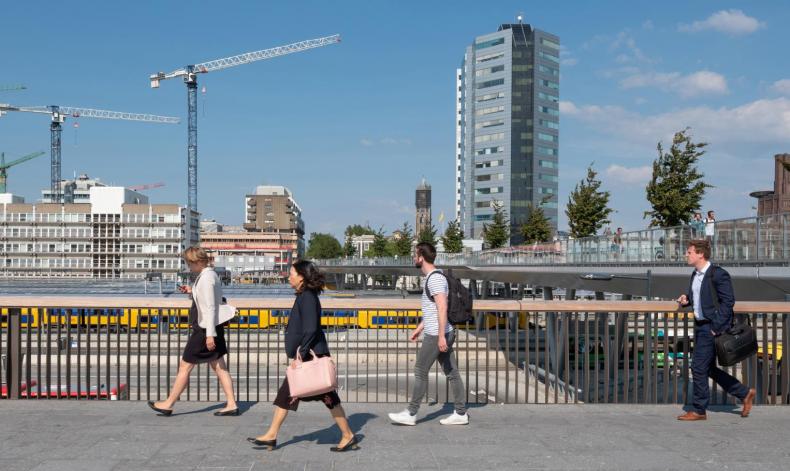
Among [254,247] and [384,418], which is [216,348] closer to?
[384,418]

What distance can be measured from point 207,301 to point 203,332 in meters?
0.39

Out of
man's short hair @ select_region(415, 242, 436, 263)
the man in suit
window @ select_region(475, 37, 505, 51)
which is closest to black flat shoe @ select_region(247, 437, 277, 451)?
man's short hair @ select_region(415, 242, 436, 263)

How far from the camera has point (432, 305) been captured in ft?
23.2

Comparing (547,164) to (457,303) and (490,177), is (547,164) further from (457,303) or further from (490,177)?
(457,303)

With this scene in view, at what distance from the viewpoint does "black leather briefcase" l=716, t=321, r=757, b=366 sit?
7.19 m

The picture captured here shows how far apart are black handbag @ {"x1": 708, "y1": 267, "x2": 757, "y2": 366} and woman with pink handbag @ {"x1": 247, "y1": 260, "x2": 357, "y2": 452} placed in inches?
156

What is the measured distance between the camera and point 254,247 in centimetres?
19200

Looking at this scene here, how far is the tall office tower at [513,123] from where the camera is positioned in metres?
136

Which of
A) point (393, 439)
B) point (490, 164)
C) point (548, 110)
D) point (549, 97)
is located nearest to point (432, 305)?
point (393, 439)

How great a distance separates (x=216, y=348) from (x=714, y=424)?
533cm

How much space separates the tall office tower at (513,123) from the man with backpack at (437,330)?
12838 centimetres

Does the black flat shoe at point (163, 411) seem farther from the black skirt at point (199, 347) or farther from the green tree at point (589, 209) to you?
the green tree at point (589, 209)

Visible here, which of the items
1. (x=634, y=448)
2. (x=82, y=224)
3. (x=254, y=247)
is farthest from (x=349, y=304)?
(x=254, y=247)

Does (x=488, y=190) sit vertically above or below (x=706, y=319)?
above
